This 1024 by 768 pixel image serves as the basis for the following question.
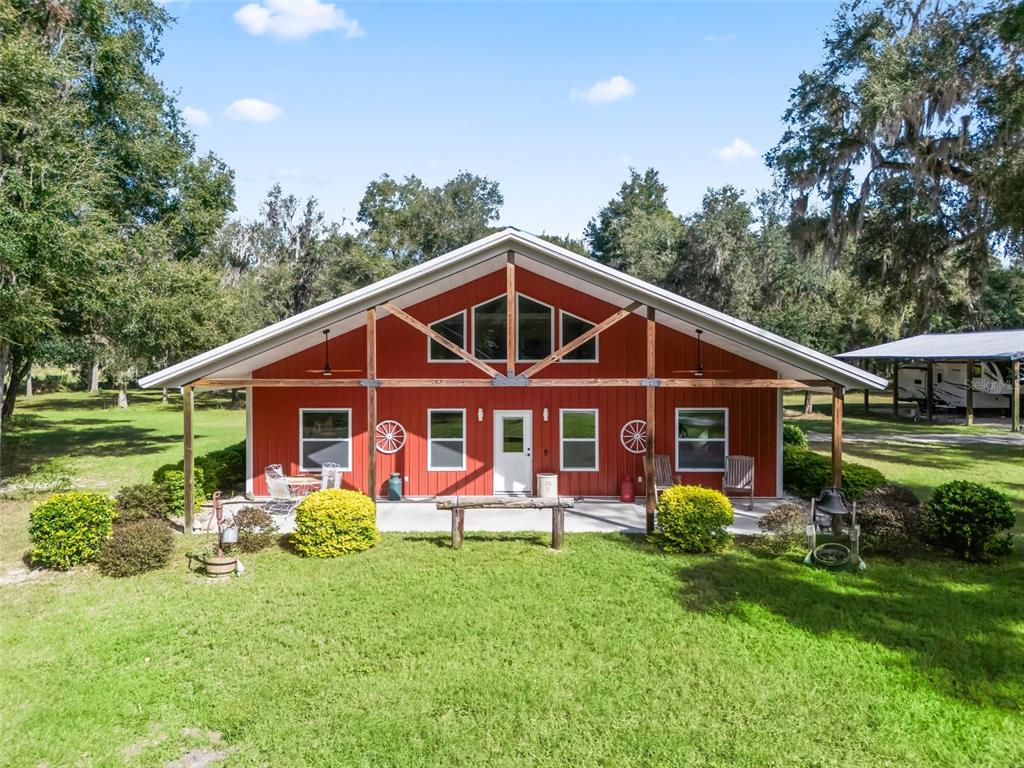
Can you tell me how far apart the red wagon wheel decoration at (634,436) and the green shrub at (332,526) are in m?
5.80

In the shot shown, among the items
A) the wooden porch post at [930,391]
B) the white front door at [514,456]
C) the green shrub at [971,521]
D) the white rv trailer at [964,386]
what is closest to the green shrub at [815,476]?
the green shrub at [971,521]

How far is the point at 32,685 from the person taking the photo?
19.3 feet

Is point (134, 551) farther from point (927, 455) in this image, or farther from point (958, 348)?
point (958, 348)

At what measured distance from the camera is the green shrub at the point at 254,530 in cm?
992

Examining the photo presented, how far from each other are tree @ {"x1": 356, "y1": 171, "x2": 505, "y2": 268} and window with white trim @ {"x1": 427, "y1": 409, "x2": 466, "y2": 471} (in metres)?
29.7

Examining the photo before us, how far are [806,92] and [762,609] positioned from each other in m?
17.7

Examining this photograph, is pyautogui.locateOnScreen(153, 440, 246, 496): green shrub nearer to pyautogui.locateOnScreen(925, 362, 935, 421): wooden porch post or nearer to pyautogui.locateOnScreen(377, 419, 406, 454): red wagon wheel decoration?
pyautogui.locateOnScreen(377, 419, 406, 454): red wagon wheel decoration

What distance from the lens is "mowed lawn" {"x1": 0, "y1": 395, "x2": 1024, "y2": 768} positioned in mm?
5000

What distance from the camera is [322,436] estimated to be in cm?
1355

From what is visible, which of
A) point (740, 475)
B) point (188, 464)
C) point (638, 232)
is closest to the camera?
point (188, 464)

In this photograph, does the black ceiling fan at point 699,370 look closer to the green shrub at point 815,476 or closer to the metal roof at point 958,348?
the green shrub at point 815,476

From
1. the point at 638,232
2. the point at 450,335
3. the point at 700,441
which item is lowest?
the point at 700,441

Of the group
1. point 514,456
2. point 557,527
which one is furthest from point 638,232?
point 557,527

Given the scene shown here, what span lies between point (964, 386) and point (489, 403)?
27.1m
